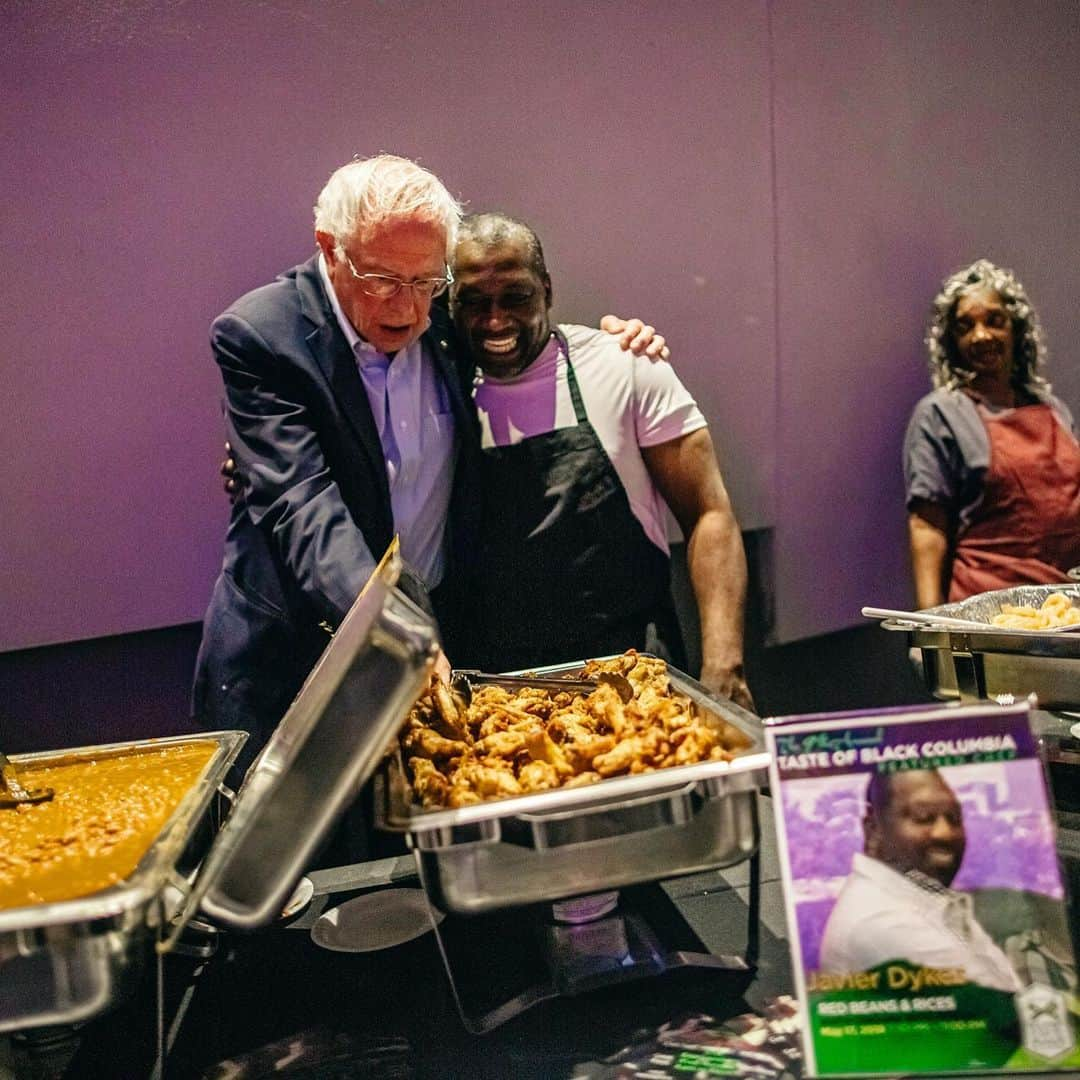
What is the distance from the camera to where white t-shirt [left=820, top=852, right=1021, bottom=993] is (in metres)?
0.98

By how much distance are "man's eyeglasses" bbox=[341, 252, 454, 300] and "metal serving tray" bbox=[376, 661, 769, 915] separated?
46.3 inches

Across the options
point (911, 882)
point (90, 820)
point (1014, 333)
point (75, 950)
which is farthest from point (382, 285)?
point (1014, 333)

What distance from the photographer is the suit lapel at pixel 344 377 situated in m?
2.13

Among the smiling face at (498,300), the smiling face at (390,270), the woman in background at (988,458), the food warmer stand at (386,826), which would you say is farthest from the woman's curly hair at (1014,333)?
the food warmer stand at (386,826)

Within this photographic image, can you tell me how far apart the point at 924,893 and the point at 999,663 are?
0.80 meters

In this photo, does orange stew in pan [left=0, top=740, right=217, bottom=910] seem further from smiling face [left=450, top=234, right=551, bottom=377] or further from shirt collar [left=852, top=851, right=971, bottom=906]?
smiling face [left=450, top=234, right=551, bottom=377]

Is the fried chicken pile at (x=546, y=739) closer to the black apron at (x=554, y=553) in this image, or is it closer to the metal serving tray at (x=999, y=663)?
the metal serving tray at (x=999, y=663)

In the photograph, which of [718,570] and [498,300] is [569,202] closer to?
[498,300]

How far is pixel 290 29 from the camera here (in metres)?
2.63

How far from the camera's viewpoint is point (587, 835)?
43.7 inches

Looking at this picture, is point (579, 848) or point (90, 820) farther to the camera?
point (90, 820)

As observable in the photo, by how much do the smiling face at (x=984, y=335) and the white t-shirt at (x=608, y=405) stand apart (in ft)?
4.60

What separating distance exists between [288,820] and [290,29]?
89.6 inches

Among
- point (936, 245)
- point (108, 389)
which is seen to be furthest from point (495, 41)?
point (936, 245)
